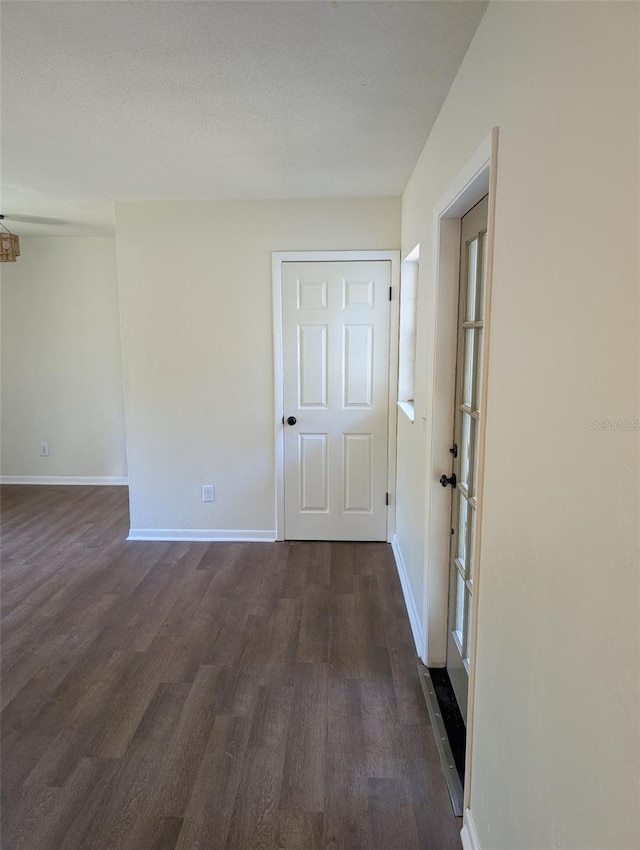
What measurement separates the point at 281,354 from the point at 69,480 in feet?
9.83

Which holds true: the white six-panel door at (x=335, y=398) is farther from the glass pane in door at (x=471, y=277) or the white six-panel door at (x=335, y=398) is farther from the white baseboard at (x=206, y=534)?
the glass pane in door at (x=471, y=277)

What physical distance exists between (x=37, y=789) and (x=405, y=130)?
9.48 ft

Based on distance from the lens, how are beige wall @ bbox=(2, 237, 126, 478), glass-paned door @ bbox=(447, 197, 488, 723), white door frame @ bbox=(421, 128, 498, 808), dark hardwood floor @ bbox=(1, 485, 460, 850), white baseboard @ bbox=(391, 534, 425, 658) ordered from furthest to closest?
beige wall @ bbox=(2, 237, 126, 478) → white baseboard @ bbox=(391, 534, 425, 658) → white door frame @ bbox=(421, 128, 498, 808) → glass-paned door @ bbox=(447, 197, 488, 723) → dark hardwood floor @ bbox=(1, 485, 460, 850)

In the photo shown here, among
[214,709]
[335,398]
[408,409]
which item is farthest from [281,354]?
[214,709]

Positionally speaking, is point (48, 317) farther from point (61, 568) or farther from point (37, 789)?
point (37, 789)

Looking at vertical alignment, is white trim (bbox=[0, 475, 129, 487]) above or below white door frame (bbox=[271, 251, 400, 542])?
below

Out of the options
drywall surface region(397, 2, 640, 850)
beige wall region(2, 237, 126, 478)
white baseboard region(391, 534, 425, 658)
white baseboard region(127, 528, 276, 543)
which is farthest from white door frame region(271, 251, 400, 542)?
beige wall region(2, 237, 126, 478)

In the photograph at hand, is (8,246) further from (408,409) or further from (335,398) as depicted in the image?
(408,409)

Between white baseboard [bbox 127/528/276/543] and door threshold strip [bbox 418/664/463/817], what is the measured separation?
1720 millimetres

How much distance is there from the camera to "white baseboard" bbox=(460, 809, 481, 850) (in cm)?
139

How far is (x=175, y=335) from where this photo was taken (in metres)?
3.52

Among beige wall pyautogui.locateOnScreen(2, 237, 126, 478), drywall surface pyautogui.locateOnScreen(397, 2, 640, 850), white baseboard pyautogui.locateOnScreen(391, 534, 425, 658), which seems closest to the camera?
drywall surface pyautogui.locateOnScreen(397, 2, 640, 850)

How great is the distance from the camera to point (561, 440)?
88cm

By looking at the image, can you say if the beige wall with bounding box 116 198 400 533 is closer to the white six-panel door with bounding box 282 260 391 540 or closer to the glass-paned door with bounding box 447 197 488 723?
the white six-panel door with bounding box 282 260 391 540
